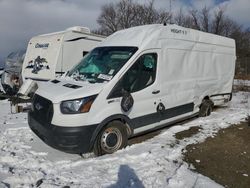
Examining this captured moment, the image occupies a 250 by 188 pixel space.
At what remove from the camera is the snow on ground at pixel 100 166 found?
484cm

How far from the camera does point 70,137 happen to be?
5590 mm

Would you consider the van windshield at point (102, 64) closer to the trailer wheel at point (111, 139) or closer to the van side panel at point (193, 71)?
the trailer wheel at point (111, 139)

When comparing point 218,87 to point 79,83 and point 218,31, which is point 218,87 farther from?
point 218,31

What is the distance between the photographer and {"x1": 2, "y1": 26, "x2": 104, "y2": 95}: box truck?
39.7 ft

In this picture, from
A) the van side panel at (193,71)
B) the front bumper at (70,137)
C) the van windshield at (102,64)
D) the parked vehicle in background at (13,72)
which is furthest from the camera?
the parked vehicle in background at (13,72)

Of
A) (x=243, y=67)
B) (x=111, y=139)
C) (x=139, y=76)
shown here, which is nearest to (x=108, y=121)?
(x=111, y=139)

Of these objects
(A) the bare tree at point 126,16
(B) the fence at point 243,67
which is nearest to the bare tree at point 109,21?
(A) the bare tree at point 126,16

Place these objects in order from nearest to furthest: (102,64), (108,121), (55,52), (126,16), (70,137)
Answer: (70,137)
(108,121)
(102,64)
(55,52)
(126,16)

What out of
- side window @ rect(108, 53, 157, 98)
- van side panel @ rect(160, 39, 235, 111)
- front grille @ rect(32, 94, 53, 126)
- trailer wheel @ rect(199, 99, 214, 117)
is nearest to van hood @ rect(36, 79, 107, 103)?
front grille @ rect(32, 94, 53, 126)

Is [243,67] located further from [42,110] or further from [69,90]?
[42,110]

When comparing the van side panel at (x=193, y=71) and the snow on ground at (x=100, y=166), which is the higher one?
the van side panel at (x=193, y=71)

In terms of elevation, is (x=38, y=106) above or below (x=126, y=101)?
below

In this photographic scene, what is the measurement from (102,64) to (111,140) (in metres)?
1.67

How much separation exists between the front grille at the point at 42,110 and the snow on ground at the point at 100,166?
0.68 metres
